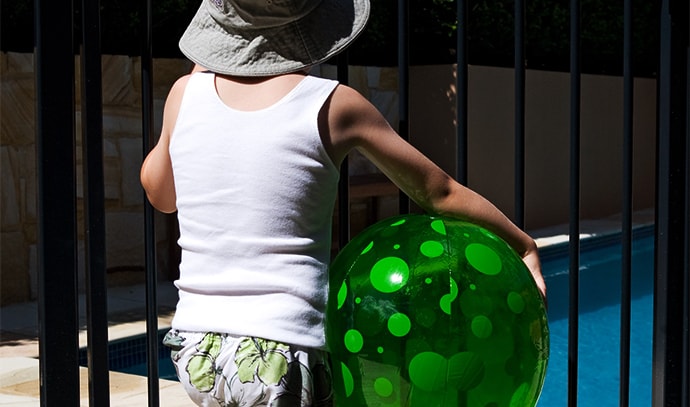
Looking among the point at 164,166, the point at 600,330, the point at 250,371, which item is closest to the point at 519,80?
the point at 164,166

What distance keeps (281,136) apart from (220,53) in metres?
0.21

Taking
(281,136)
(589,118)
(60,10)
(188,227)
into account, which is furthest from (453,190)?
(589,118)

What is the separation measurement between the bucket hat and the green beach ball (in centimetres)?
34

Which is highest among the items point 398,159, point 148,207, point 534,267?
point 398,159

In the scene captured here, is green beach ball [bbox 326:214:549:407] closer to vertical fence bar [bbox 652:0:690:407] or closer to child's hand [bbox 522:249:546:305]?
child's hand [bbox 522:249:546:305]

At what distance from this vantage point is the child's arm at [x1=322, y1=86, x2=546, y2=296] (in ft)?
5.27

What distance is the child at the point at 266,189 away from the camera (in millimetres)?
1573

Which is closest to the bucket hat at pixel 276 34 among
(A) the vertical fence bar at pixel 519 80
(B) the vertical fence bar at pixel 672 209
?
(A) the vertical fence bar at pixel 519 80

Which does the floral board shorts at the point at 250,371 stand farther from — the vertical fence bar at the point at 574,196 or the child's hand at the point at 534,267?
the vertical fence bar at the point at 574,196

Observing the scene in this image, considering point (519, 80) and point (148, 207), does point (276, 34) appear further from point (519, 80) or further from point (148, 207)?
point (519, 80)

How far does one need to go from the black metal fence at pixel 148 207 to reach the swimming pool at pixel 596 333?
3.74m

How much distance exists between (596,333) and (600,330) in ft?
0.36

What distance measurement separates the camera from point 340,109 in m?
1.60

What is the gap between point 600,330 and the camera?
763 cm
